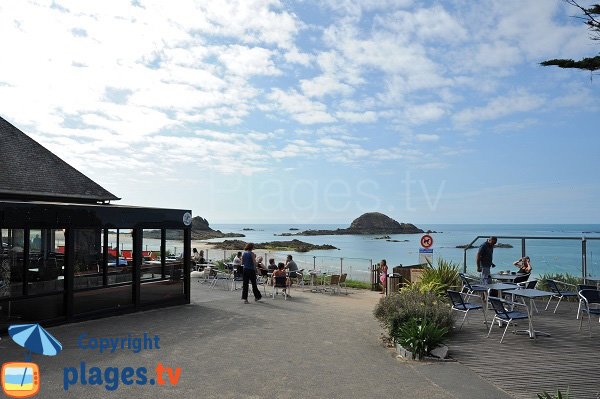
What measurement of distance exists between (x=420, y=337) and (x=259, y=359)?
2.52 meters

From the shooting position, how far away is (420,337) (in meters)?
7.73

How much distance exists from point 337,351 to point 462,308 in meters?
2.47

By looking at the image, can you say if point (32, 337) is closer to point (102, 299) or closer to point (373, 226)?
point (102, 299)

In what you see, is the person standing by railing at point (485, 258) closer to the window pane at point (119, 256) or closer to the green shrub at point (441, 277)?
Result: the green shrub at point (441, 277)

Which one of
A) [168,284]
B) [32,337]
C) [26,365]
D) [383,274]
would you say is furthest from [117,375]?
[383,274]

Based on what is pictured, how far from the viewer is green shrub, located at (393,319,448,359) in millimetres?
7648

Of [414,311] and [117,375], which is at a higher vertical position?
[414,311]

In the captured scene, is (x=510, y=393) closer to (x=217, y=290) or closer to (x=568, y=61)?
(x=568, y=61)

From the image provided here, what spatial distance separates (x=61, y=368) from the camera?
7023 mm

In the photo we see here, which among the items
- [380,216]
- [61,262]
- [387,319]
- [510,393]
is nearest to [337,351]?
[387,319]

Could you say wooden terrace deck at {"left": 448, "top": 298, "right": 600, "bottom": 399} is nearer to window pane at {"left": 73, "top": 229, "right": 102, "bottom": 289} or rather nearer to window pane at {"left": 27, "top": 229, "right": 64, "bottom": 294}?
window pane at {"left": 73, "top": 229, "right": 102, "bottom": 289}

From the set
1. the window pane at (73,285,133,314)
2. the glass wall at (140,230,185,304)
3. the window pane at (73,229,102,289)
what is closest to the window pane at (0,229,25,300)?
the window pane at (73,229,102,289)

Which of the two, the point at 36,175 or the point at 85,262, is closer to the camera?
the point at 85,262

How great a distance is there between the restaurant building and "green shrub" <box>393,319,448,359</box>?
695 cm
